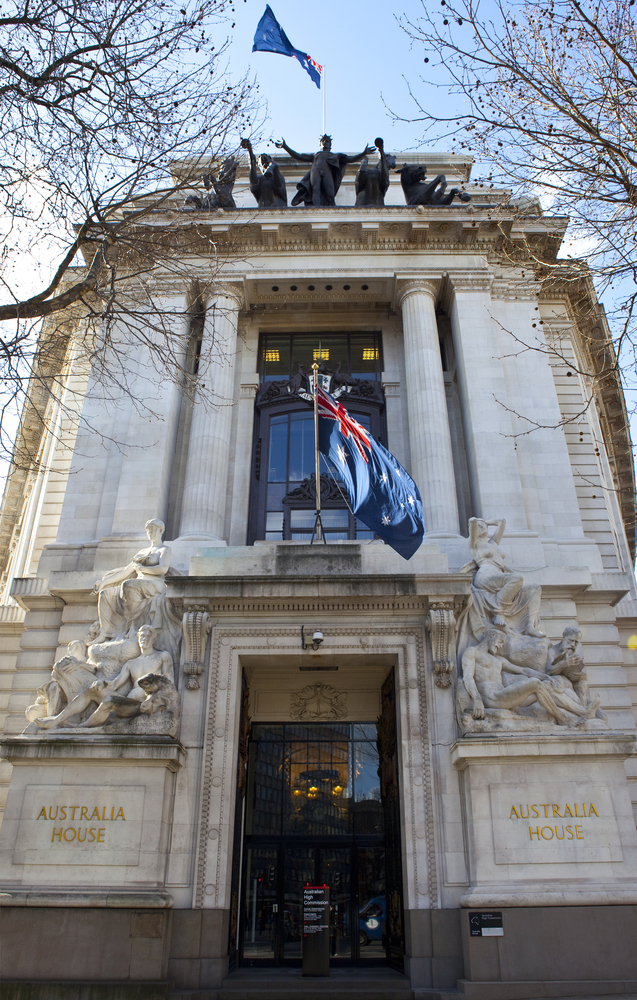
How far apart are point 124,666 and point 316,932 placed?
6395 mm

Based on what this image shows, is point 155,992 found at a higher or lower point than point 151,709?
lower

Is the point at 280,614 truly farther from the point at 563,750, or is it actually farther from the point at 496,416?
the point at 496,416

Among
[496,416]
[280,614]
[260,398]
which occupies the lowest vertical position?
[280,614]

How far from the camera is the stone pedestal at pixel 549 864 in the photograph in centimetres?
1225

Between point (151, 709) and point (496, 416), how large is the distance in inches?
454

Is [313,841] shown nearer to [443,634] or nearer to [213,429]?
[443,634]

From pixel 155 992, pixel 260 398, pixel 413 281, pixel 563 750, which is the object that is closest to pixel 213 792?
pixel 155 992

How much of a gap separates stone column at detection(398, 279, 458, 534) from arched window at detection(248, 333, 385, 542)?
167 cm

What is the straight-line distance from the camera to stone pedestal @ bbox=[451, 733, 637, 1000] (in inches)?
482

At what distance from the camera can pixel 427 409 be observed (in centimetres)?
1991

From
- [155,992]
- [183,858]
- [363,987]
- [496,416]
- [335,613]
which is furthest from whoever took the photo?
[496,416]

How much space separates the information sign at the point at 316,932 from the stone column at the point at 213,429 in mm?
8164

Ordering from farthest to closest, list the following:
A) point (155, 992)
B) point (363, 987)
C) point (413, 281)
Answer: point (413, 281)
point (363, 987)
point (155, 992)

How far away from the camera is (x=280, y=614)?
16.1m
